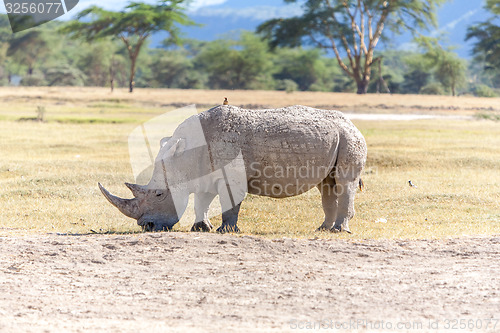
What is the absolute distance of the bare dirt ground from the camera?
4.99 m

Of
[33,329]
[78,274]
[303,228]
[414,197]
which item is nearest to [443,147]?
[414,197]

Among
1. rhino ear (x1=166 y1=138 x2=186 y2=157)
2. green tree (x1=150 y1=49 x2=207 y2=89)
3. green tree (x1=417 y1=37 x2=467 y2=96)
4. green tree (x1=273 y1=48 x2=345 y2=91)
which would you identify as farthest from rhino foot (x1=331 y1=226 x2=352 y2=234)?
green tree (x1=150 y1=49 x2=207 y2=89)

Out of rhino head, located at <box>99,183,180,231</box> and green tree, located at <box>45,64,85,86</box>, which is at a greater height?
green tree, located at <box>45,64,85,86</box>

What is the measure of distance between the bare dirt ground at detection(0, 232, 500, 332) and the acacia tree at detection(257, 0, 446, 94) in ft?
123

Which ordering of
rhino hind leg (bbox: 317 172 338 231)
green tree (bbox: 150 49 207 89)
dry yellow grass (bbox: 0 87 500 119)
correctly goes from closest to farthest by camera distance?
rhino hind leg (bbox: 317 172 338 231) < dry yellow grass (bbox: 0 87 500 119) < green tree (bbox: 150 49 207 89)

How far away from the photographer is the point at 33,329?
4.73 metres

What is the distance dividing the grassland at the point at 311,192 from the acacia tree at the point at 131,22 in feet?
57.9

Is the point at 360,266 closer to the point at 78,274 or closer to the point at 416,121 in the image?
the point at 78,274

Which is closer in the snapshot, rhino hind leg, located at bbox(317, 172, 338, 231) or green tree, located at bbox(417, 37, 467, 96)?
rhino hind leg, located at bbox(317, 172, 338, 231)

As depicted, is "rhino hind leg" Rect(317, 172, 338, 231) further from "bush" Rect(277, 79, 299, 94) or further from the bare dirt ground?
"bush" Rect(277, 79, 299, 94)

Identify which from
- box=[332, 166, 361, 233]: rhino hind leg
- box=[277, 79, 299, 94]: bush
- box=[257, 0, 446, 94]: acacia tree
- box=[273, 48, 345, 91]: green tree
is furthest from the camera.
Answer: box=[273, 48, 345, 91]: green tree

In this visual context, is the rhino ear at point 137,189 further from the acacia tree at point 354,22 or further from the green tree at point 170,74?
the green tree at point 170,74

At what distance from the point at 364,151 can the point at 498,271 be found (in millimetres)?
2504

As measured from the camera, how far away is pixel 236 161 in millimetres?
7789
